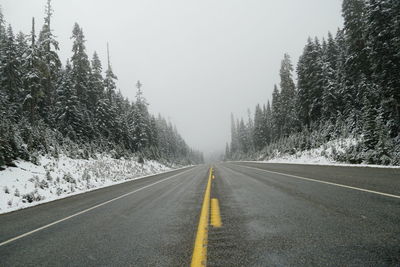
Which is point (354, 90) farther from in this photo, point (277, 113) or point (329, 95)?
point (277, 113)

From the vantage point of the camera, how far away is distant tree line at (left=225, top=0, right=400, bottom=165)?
50.0 ft

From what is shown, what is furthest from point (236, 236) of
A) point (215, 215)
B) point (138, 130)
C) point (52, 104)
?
point (138, 130)

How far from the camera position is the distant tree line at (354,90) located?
50.0 ft

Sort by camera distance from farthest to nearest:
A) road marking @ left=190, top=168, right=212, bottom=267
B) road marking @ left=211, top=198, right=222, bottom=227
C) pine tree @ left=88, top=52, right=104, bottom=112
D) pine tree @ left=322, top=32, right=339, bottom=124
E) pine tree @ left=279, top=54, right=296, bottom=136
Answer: pine tree @ left=279, top=54, right=296, bottom=136 < pine tree @ left=88, top=52, right=104, bottom=112 < pine tree @ left=322, top=32, right=339, bottom=124 < road marking @ left=211, top=198, right=222, bottom=227 < road marking @ left=190, top=168, right=212, bottom=267

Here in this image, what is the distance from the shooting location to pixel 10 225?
4.99m

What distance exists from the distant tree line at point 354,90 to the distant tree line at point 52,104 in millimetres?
22117

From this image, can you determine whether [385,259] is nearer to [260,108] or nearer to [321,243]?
[321,243]

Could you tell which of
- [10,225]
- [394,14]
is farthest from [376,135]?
[10,225]

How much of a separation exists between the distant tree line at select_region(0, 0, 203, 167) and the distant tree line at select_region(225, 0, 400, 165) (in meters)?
22.1

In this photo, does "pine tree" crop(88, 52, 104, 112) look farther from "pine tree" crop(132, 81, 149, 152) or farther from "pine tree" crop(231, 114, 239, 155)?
"pine tree" crop(231, 114, 239, 155)

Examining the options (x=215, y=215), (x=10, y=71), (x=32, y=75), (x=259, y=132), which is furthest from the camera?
(x=259, y=132)

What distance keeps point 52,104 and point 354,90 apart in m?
42.6

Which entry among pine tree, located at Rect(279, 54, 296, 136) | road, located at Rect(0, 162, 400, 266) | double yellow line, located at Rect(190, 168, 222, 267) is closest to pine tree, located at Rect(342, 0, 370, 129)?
pine tree, located at Rect(279, 54, 296, 136)

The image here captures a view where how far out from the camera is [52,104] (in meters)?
33.0
